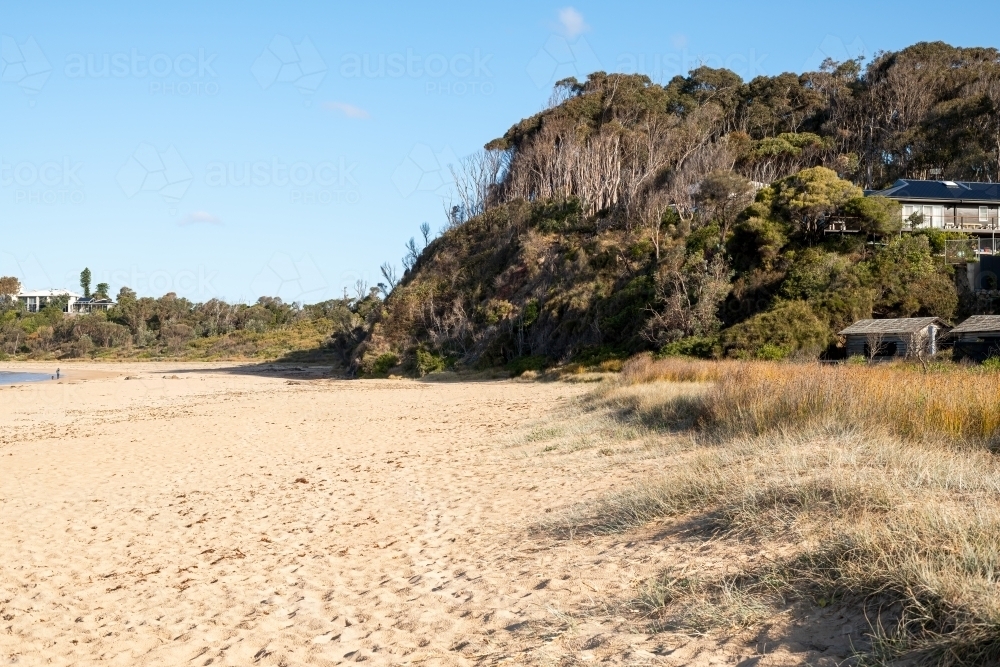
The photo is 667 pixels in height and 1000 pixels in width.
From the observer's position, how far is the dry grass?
4.30 meters

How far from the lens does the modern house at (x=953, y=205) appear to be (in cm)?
4259

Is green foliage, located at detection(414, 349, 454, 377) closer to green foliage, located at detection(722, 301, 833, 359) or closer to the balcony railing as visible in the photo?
green foliage, located at detection(722, 301, 833, 359)

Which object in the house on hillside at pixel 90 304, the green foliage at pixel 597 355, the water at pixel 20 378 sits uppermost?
the house on hillside at pixel 90 304

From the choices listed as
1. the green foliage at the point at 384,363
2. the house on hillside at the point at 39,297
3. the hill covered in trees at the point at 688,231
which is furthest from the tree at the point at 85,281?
the green foliage at the point at 384,363

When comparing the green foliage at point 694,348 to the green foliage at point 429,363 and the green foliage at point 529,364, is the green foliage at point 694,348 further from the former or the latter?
the green foliage at point 429,363

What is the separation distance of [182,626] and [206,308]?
9981 cm

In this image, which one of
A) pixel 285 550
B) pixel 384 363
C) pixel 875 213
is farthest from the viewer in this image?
pixel 384 363

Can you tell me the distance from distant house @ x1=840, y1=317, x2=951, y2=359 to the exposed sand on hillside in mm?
17920

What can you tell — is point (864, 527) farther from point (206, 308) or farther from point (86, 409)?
point (206, 308)

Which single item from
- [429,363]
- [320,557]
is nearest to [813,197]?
[429,363]

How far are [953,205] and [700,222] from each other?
1350cm

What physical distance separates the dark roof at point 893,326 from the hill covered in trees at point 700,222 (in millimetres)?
1396

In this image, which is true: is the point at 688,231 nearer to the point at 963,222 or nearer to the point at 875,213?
the point at 875,213

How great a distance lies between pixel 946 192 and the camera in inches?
1694
